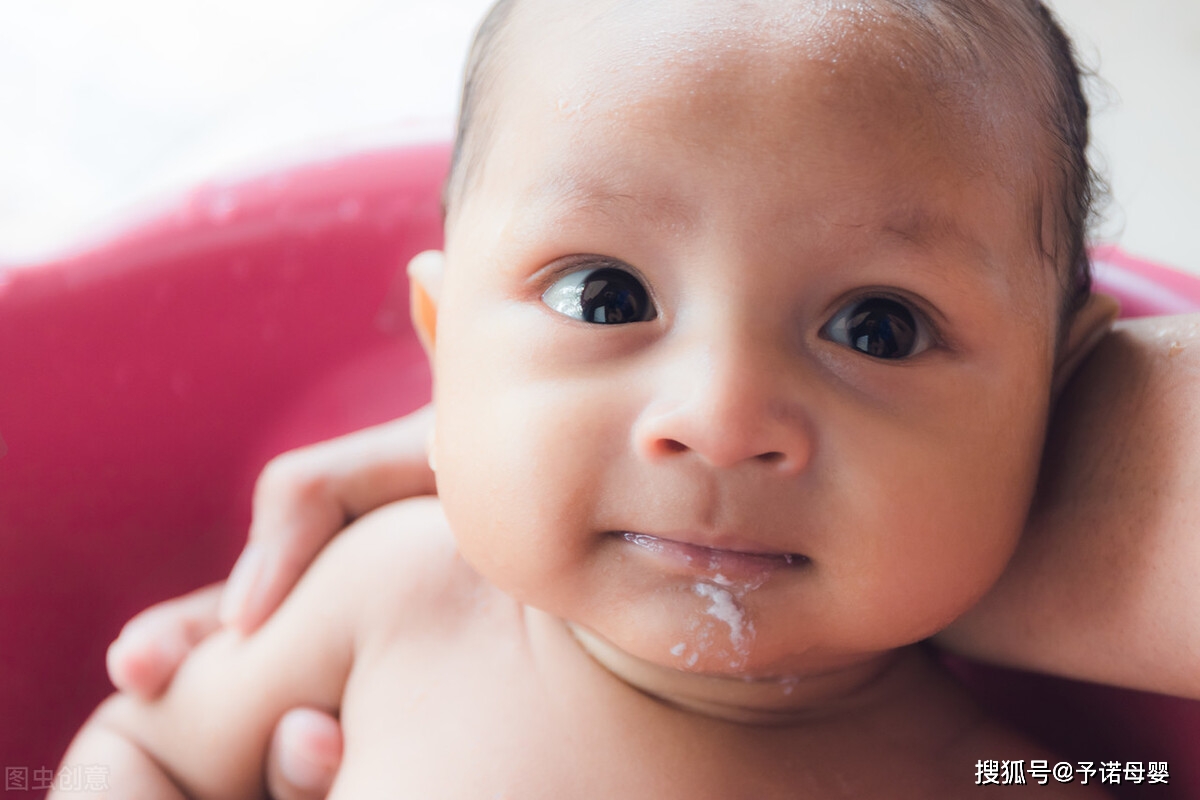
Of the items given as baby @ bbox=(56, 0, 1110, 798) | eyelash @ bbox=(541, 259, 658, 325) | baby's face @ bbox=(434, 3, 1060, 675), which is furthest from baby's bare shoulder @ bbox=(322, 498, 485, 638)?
eyelash @ bbox=(541, 259, 658, 325)

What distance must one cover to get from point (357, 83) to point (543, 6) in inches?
54.2

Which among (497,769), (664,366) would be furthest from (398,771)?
(664,366)

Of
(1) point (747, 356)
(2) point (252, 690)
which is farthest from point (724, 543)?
(2) point (252, 690)

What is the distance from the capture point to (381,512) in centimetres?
109

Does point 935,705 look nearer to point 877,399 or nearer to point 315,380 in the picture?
point 877,399

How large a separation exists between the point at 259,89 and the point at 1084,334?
63.6 inches

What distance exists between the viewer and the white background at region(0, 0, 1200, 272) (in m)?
1.84

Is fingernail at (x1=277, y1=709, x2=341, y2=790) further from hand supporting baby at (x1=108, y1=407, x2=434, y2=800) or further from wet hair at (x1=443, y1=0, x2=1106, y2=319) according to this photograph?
wet hair at (x1=443, y1=0, x2=1106, y2=319)

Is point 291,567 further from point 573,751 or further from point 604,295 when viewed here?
point 604,295

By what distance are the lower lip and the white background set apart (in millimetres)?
1212

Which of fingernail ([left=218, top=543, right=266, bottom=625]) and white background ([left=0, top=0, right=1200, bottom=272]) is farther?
white background ([left=0, top=0, right=1200, bottom=272])

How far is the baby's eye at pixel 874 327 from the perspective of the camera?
0.75 meters

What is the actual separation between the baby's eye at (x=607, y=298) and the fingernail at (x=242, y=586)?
1.53ft

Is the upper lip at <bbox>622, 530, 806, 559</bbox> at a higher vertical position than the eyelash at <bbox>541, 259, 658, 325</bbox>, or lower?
lower
